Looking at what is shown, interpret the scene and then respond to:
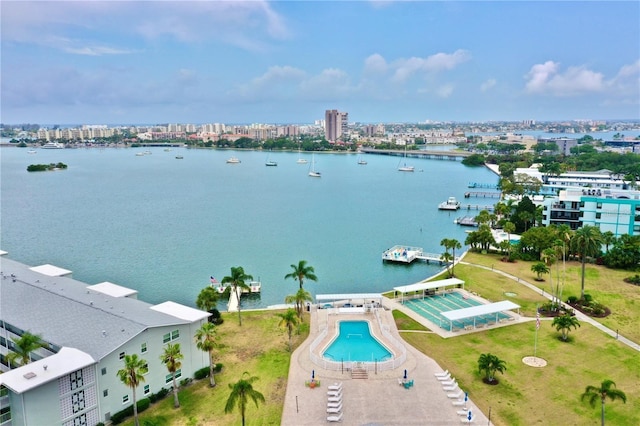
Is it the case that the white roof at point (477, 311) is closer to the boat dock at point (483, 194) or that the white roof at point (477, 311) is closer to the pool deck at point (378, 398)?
the pool deck at point (378, 398)

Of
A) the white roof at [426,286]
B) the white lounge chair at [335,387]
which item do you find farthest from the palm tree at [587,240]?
the white lounge chair at [335,387]

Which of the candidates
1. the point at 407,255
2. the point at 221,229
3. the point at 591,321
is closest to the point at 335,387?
the point at 591,321

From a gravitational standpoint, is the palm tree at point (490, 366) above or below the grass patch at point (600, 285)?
above

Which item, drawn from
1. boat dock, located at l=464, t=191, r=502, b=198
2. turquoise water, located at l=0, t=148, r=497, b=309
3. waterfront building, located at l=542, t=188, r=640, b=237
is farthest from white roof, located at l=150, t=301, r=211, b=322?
boat dock, located at l=464, t=191, r=502, b=198

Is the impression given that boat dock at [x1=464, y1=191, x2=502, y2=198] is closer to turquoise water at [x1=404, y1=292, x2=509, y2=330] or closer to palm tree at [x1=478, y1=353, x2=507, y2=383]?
turquoise water at [x1=404, y1=292, x2=509, y2=330]

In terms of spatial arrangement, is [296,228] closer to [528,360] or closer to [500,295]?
[500,295]
